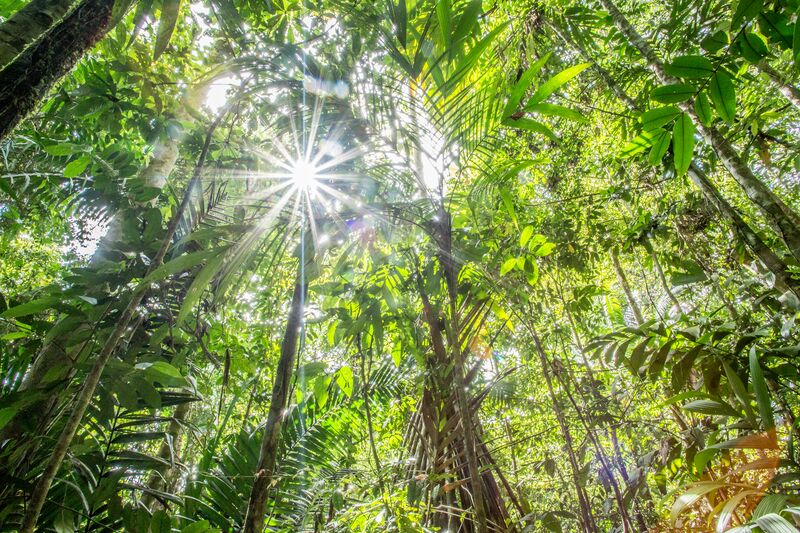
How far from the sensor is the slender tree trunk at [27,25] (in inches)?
51.1

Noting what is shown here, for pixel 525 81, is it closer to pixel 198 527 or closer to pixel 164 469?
pixel 198 527

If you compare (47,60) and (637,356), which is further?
(47,60)

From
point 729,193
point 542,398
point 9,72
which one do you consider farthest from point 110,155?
point 729,193

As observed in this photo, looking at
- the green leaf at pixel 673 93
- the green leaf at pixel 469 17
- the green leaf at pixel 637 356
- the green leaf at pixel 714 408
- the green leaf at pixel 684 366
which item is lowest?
the green leaf at pixel 714 408

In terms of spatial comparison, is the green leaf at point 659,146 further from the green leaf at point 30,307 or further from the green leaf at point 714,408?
the green leaf at point 30,307

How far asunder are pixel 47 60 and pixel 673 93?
201 centimetres

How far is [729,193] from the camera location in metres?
4.21

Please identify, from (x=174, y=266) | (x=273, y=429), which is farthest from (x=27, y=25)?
(x=273, y=429)

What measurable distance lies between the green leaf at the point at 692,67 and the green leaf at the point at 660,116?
0.06 m

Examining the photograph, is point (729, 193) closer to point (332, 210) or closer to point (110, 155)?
point (332, 210)

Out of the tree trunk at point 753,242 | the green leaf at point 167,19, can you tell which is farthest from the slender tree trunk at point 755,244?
the green leaf at point 167,19

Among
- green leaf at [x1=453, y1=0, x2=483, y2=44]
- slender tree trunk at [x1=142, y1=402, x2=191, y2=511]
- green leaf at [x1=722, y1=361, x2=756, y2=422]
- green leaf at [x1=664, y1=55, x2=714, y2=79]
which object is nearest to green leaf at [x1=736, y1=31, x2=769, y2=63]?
green leaf at [x1=664, y1=55, x2=714, y2=79]

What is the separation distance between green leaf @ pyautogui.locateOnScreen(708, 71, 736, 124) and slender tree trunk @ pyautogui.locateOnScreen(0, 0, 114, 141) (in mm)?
1983

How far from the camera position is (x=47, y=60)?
4.58ft
